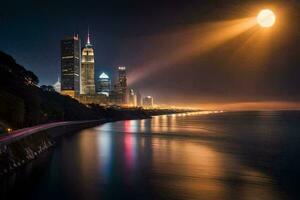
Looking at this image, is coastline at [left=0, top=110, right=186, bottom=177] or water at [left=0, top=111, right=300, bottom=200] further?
coastline at [left=0, top=110, right=186, bottom=177]

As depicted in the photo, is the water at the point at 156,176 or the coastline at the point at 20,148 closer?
the water at the point at 156,176

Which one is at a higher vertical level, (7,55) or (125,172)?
(7,55)

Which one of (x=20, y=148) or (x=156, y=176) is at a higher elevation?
(x=20, y=148)

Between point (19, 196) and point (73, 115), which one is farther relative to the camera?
point (73, 115)

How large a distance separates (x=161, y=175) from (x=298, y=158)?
63.3 feet

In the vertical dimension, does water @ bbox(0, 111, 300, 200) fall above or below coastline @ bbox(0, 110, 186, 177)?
below

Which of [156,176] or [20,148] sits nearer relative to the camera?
[156,176]

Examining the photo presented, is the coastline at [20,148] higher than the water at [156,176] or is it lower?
higher

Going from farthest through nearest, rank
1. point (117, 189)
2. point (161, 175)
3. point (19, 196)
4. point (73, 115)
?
point (73, 115) → point (161, 175) → point (117, 189) → point (19, 196)

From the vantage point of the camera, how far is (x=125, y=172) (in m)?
29.8

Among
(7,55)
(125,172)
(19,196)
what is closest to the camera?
(19,196)

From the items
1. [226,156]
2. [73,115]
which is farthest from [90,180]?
[73,115]

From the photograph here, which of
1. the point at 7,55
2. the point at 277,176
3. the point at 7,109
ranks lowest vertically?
the point at 277,176

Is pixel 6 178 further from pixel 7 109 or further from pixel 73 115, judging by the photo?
pixel 73 115
